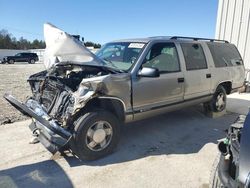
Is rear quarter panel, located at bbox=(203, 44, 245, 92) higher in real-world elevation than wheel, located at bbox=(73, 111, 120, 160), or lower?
higher

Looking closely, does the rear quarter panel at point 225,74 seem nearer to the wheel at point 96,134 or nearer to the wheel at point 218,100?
the wheel at point 218,100

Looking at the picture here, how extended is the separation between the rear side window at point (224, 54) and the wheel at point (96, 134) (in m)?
3.28

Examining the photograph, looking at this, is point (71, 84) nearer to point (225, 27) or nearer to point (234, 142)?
point (234, 142)

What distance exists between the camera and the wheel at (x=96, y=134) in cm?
372

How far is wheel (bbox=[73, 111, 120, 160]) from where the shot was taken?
12.2 feet

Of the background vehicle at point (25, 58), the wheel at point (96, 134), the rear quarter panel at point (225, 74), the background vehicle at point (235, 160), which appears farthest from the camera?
the background vehicle at point (25, 58)

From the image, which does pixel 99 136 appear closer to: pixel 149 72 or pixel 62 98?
pixel 62 98

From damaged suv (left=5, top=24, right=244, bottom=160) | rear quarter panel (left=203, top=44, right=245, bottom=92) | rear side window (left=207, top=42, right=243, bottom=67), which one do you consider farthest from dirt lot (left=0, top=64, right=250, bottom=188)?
rear side window (left=207, top=42, right=243, bottom=67)

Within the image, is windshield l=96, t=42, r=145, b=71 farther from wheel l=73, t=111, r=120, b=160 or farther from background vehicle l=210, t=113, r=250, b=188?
background vehicle l=210, t=113, r=250, b=188

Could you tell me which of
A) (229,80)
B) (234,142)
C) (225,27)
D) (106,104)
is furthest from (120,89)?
(225,27)

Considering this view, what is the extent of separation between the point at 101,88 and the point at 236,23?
332 inches

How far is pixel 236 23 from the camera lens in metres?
10.1

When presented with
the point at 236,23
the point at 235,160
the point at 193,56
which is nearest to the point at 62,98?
the point at 235,160

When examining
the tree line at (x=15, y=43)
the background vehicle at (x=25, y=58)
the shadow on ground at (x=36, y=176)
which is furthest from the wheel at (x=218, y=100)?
the tree line at (x=15, y=43)
